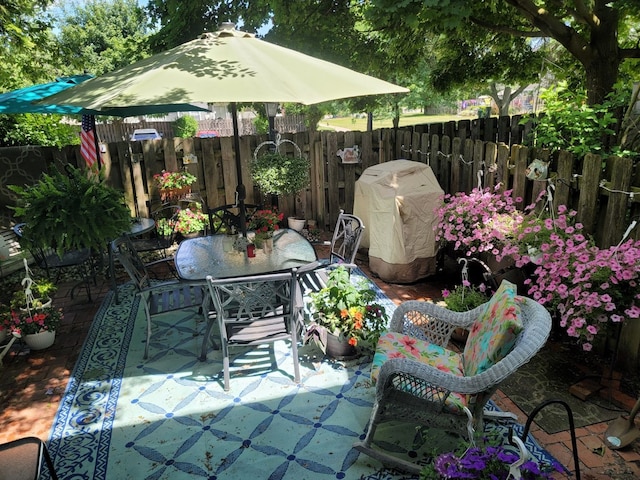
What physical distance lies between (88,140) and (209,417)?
450cm

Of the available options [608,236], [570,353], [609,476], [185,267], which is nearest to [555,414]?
[609,476]

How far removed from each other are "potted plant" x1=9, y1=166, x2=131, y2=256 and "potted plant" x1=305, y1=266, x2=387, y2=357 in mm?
1966

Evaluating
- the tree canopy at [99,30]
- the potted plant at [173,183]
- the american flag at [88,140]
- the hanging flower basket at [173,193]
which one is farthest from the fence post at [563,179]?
the tree canopy at [99,30]

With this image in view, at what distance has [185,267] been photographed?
3.62m

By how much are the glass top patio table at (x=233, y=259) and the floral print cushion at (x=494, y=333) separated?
1505 mm

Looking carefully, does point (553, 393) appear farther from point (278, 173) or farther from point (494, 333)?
point (278, 173)

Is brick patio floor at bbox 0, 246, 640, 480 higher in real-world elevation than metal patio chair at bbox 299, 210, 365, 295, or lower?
lower

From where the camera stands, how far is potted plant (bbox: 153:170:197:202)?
6410mm

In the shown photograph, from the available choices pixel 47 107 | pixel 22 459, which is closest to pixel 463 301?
pixel 22 459

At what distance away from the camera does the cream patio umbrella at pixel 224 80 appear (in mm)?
2719

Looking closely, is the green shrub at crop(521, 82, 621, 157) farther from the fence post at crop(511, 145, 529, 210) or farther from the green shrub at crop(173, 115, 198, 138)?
the green shrub at crop(173, 115, 198, 138)

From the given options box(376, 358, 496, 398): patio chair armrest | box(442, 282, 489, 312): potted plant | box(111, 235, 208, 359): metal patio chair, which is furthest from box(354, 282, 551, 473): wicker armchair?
box(111, 235, 208, 359): metal patio chair

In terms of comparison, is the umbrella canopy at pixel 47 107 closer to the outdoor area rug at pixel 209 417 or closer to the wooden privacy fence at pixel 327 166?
the wooden privacy fence at pixel 327 166

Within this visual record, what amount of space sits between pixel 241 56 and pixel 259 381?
7.92 ft
